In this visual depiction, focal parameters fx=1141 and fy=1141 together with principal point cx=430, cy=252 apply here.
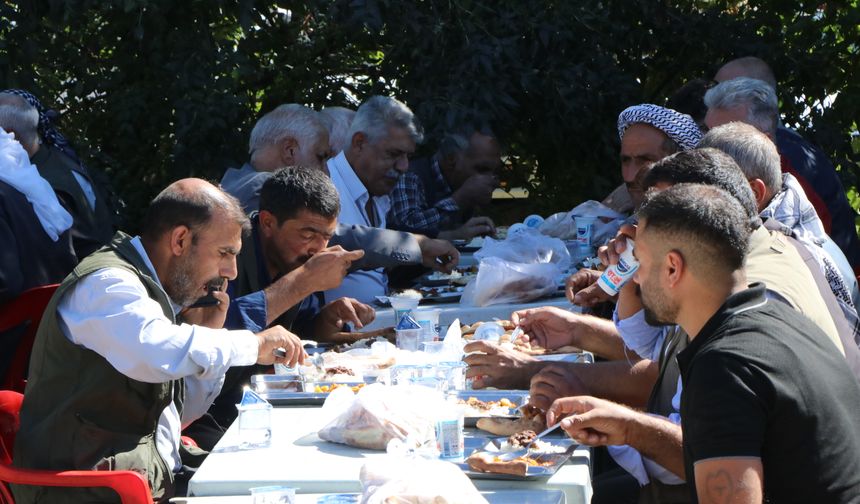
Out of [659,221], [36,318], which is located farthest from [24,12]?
[659,221]

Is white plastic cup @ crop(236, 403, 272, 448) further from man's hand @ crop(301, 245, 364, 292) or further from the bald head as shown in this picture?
the bald head

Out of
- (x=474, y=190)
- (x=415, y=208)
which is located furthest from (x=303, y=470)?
(x=474, y=190)

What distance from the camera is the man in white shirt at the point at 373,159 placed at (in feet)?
19.9

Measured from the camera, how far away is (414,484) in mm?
2127

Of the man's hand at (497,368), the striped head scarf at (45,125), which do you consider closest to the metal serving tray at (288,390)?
the man's hand at (497,368)

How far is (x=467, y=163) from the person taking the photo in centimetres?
750

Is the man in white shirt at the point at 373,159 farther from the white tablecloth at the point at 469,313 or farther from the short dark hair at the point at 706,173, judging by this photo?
the short dark hair at the point at 706,173

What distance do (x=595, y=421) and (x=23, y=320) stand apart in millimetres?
2719

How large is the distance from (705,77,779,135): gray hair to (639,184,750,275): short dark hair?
2.80 metres

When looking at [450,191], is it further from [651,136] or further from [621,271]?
[621,271]

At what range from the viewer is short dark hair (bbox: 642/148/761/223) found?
304 cm

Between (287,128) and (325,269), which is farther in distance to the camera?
(287,128)

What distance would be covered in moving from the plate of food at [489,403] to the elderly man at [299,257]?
3.46 feet

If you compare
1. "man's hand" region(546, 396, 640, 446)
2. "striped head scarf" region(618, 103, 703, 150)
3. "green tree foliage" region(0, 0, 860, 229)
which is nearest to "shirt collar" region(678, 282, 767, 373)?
"man's hand" region(546, 396, 640, 446)
